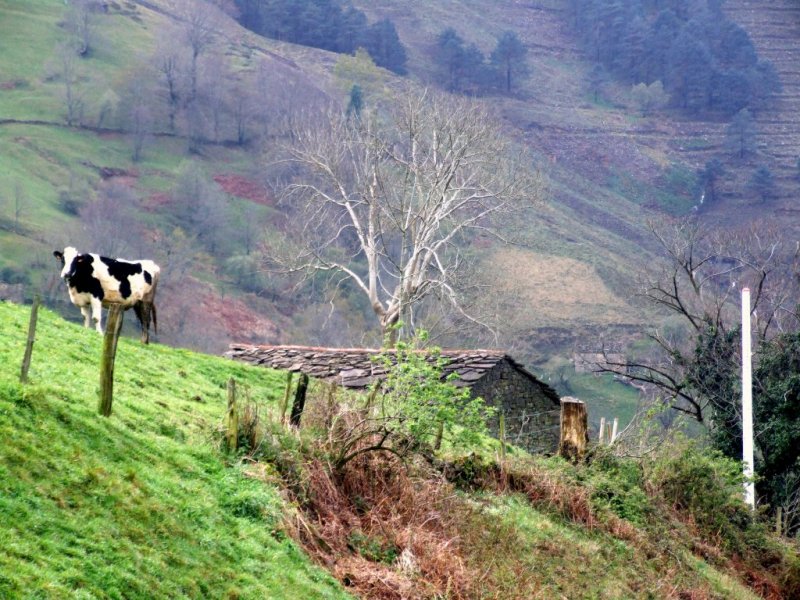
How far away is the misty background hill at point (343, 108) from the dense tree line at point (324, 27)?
0.29 m

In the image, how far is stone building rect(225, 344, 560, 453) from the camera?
28938 millimetres

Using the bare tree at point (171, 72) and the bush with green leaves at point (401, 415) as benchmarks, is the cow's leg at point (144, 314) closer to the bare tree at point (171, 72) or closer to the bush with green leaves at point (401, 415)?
the bush with green leaves at point (401, 415)

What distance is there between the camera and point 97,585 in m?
10.2

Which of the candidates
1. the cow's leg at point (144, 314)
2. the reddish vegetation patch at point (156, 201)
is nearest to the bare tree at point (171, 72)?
the reddish vegetation patch at point (156, 201)

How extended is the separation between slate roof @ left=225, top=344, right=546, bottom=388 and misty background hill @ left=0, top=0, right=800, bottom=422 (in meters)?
16.6

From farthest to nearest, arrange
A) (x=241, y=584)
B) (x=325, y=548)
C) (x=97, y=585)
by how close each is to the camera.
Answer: (x=325, y=548) → (x=241, y=584) → (x=97, y=585)

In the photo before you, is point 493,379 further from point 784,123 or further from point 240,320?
point 784,123

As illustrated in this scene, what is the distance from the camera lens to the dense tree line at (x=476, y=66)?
161 meters

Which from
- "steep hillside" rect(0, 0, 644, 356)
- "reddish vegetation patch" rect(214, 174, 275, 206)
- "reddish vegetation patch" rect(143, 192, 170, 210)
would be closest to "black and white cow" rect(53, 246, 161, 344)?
"steep hillside" rect(0, 0, 644, 356)

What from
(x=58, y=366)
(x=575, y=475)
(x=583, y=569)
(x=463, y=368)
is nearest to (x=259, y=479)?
(x=58, y=366)

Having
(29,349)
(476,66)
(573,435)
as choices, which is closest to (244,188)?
(476,66)

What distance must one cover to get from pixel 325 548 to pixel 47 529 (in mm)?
4978

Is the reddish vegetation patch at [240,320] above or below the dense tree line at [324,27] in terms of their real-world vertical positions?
below

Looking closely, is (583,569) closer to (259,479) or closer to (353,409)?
(353,409)
